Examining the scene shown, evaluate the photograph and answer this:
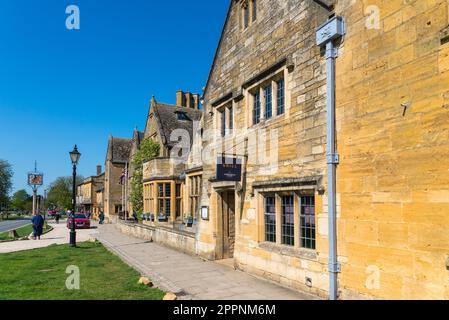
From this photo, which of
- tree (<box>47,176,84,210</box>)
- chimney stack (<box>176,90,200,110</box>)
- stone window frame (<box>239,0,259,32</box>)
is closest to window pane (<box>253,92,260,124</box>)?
stone window frame (<box>239,0,259,32</box>)

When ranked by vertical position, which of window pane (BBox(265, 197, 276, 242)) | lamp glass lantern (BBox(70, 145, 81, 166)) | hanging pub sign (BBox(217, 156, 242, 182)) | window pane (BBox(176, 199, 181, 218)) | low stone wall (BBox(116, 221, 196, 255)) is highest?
lamp glass lantern (BBox(70, 145, 81, 166))

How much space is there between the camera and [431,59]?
17.6 feet

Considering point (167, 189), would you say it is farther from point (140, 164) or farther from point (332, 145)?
point (332, 145)

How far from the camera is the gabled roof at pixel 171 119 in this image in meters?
28.8

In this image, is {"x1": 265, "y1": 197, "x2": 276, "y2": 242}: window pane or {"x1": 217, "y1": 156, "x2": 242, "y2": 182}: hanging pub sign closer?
{"x1": 265, "y1": 197, "x2": 276, "y2": 242}: window pane

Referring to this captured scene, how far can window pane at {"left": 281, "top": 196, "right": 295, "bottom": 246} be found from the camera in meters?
8.62

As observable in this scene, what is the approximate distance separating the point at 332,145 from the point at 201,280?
5.18 metres

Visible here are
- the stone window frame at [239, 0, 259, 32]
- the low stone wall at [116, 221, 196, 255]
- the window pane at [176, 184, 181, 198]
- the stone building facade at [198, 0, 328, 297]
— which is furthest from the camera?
the window pane at [176, 184, 181, 198]

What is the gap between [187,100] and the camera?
37.8m

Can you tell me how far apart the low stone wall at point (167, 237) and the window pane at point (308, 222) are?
21.4 ft

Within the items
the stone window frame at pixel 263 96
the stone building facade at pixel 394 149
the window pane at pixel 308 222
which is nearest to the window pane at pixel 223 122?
the stone window frame at pixel 263 96

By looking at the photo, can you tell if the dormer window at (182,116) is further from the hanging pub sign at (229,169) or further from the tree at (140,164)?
the hanging pub sign at (229,169)

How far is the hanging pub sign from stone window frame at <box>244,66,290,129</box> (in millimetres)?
1224

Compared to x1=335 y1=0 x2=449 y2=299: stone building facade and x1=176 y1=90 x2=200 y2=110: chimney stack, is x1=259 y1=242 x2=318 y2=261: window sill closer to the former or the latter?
x1=335 y1=0 x2=449 y2=299: stone building facade
